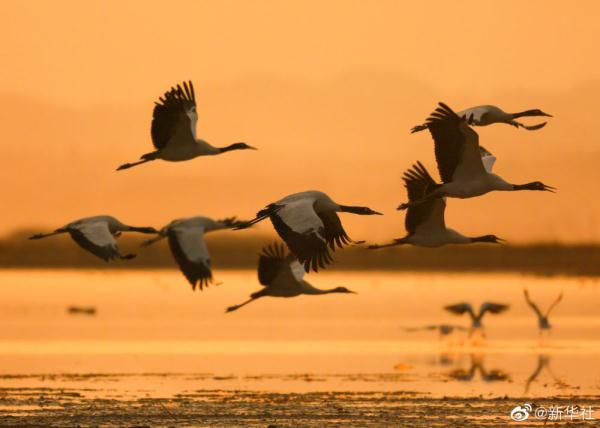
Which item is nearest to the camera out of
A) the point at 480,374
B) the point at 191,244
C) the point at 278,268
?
the point at 191,244

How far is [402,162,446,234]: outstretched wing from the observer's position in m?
25.2

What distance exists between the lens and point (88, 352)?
119 feet

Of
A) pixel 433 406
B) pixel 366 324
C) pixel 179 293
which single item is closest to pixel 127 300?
pixel 179 293

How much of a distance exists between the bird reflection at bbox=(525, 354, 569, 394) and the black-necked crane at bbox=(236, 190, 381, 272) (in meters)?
7.16

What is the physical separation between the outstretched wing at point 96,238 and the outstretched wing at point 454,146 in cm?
501

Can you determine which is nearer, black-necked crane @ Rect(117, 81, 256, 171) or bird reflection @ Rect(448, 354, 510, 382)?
black-necked crane @ Rect(117, 81, 256, 171)

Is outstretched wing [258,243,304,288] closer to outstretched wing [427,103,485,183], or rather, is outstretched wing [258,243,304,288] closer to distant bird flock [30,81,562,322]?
distant bird flock [30,81,562,322]

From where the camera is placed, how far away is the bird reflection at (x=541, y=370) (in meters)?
29.3

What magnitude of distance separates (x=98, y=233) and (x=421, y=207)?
15.8ft

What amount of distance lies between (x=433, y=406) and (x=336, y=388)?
11.5 ft

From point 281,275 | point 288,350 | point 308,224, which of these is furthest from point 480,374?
point 308,224

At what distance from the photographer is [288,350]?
3834 centimetres

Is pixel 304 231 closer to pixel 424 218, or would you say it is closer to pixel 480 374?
pixel 424 218

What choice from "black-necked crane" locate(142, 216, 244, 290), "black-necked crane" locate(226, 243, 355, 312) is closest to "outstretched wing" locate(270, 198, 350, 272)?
"black-necked crane" locate(142, 216, 244, 290)
